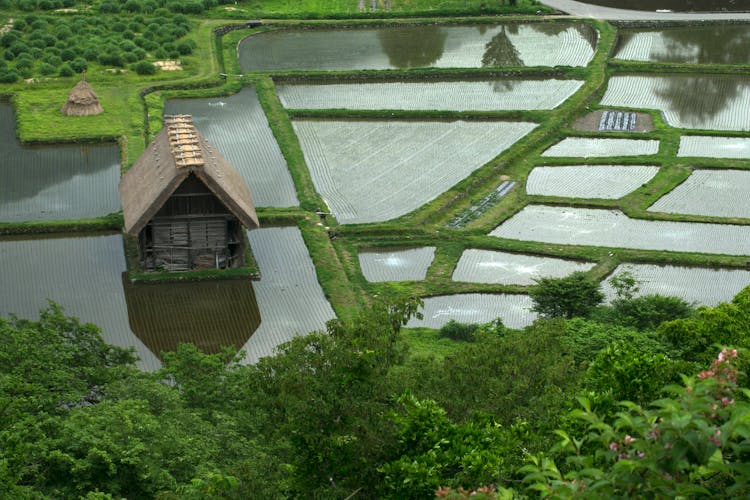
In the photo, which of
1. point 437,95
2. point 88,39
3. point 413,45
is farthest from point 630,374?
point 88,39

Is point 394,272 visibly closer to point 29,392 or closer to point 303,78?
point 29,392

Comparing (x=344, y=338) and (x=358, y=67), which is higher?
(x=358, y=67)

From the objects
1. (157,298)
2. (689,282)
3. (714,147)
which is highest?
(714,147)

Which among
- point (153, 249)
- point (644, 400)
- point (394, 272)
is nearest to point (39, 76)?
point (153, 249)

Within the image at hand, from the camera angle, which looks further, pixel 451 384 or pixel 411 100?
pixel 411 100

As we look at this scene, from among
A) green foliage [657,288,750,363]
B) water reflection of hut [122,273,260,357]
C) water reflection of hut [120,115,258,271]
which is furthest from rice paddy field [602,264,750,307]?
water reflection of hut [120,115,258,271]

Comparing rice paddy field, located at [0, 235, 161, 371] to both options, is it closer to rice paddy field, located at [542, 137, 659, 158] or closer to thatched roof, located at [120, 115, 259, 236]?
thatched roof, located at [120, 115, 259, 236]

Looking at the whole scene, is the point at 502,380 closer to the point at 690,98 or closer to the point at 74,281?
the point at 74,281
